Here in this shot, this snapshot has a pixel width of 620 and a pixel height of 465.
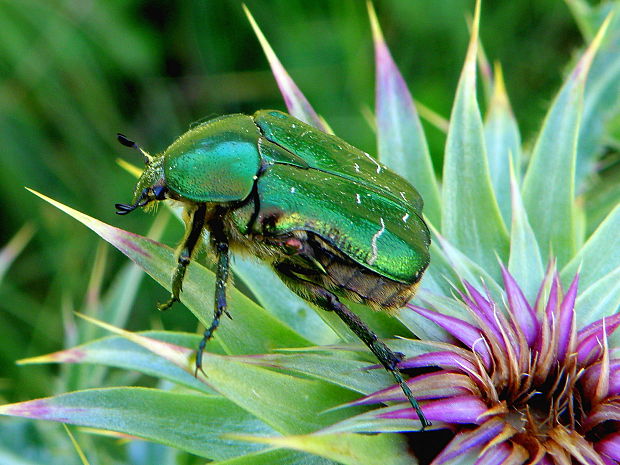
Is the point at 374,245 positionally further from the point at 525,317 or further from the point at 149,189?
the point at 149,189

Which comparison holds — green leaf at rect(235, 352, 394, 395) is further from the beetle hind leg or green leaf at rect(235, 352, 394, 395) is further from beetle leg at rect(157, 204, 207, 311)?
beetle leg at rect(157, 204, 207, 311)

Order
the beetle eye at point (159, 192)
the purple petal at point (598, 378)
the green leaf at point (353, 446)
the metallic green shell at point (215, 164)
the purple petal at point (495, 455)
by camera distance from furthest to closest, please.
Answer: the beetle eye at point (159, 192) → the metallic green shell at point (215, 164) → the purple petal at point (598, 378) → the purple petal at point (495, 455) → the green leaf at point (353, 446)

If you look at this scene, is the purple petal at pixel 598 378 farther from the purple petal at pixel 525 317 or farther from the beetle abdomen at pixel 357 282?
the beetle abdomen at pixel 357 282

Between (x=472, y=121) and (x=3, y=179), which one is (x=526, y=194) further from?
(x=3, y=179)

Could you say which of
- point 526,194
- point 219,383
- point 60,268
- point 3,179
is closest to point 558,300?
point 526,194

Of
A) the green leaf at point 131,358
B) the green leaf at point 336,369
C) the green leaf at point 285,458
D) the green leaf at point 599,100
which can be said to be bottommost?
the green leaf at point 131,358

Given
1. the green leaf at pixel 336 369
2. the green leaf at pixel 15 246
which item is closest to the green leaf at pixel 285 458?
the green leaf at pixel 336 369
